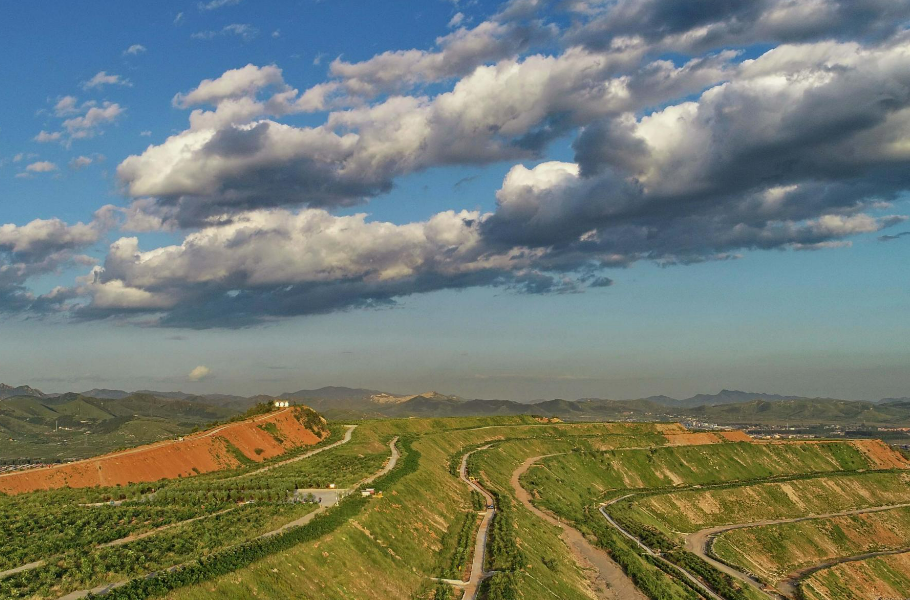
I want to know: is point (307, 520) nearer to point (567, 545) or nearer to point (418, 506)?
point (418, 506)

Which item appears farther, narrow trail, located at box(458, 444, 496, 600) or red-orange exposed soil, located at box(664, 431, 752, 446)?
red-orange exposed soil, located at box(664, 431, 752, 446)

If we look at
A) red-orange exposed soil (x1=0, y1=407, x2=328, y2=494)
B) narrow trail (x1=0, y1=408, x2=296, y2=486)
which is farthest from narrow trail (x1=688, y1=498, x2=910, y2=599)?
narrow trail (x1=0, y1=408, x2=296, y2=486)

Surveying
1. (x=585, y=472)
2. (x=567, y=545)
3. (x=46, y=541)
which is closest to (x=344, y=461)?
(x=567, y=545)

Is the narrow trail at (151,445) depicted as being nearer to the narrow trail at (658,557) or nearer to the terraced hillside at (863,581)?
the narrow trail at (658,557)

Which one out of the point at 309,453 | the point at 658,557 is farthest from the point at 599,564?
the point at 309,453

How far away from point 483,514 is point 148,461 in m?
46.0

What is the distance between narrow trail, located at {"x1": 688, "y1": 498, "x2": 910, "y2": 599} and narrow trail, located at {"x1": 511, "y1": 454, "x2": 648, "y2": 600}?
761 inches

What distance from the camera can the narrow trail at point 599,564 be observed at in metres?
67.1

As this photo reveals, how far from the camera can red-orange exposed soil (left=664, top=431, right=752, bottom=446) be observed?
182125 mm

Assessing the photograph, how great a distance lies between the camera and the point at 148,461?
294ft

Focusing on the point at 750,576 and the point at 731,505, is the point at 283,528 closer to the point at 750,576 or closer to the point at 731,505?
the point at 750,576

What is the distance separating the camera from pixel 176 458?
93.8 metres

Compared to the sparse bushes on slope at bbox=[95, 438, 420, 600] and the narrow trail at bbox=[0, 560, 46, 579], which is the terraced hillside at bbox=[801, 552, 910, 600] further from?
the narrow trail at bbox=[0, 560, 46, 579]

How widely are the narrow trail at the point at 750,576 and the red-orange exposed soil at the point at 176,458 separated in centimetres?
6900
